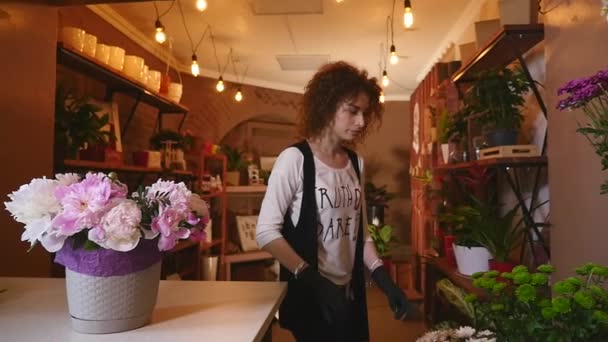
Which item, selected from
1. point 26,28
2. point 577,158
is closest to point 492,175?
point 577,158

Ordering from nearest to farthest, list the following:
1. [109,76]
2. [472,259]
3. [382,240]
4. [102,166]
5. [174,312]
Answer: [174,312] → [472,259] → [102,166] → [109,76] → [382,240]

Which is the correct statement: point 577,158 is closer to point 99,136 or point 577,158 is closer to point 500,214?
point 500,214

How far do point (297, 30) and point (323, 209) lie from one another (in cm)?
268

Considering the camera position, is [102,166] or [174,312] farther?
[102,166]

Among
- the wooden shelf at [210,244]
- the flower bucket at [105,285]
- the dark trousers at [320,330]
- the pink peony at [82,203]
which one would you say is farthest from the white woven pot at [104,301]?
the wooden shelf at [210,244]

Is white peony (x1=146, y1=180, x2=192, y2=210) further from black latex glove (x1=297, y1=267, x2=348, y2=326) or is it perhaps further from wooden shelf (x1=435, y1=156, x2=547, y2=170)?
wooden shelf (x1=435, y1=156, x2=547, y2=170)

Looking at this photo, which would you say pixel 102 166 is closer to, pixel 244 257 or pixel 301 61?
pixel 244 257

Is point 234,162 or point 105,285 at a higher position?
point 234,162

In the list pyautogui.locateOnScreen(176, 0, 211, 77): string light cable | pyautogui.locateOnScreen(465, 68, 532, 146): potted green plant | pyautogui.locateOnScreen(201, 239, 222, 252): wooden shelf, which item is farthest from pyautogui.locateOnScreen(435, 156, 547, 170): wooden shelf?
pyautogui.locateOnScreen(201, 239, 222, 252): wooden shelf

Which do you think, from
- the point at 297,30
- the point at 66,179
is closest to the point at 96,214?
the point at 66,179

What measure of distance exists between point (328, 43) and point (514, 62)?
2.00 metres

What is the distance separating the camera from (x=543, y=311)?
21.8 inches

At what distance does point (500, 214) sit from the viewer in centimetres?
236

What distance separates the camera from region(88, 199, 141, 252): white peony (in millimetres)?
697
